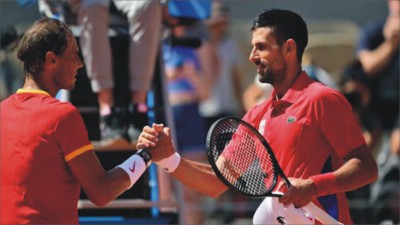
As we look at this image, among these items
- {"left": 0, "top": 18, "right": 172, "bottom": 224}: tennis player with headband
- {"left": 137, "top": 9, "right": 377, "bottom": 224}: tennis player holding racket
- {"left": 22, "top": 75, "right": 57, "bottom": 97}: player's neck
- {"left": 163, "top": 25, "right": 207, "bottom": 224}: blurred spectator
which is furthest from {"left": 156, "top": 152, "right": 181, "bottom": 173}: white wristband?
{"left": 163, "top": 25, "right": 207, "bottom": 224}: blurred spectator

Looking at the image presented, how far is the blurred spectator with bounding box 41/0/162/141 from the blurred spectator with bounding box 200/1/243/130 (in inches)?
159

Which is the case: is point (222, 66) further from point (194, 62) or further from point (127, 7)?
point (127, 7)

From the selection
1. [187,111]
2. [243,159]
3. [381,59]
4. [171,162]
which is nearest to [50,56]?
[171,162]

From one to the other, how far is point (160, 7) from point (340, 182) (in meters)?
2.77

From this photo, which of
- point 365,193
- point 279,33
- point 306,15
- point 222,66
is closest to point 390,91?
point 365,193

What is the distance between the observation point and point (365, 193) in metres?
9.95

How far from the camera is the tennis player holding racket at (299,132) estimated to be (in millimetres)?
4926

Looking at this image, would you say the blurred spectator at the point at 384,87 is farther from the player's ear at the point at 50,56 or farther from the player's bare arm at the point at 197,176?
the player's ear at the point at 50,56

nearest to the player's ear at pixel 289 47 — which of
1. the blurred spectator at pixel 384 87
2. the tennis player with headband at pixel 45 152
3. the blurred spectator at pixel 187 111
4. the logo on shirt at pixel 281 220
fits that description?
the logo on shirt at pixel 281 220

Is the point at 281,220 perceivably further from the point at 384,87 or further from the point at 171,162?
the point at 384,87

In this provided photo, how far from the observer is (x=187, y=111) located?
433 inches

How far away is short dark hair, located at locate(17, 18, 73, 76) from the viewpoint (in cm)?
487

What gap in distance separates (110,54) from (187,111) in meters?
3.75

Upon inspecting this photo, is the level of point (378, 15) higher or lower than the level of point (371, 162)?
lower
